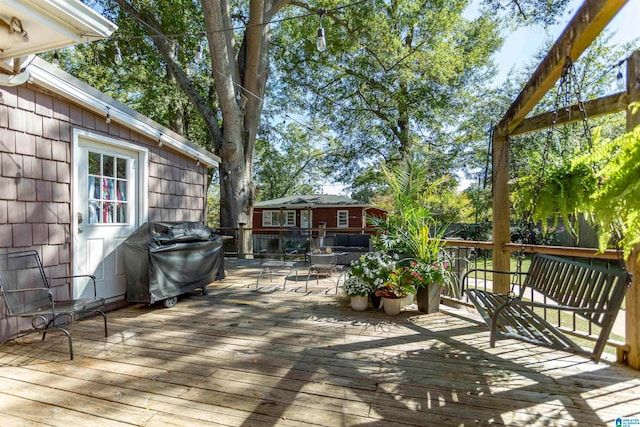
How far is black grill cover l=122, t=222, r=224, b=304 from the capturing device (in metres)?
3.86

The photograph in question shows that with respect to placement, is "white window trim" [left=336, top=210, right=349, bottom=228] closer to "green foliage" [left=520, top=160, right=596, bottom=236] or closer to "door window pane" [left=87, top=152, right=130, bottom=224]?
"door window pane" [left=87, top=152, right=130, bottom=224]

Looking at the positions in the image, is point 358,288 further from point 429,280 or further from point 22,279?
point 22,279

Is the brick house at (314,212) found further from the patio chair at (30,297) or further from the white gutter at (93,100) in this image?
the patio chair at (30,297)

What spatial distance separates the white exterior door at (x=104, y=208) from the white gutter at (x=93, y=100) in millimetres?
321

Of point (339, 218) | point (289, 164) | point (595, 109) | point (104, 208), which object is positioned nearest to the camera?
point (595, 109)

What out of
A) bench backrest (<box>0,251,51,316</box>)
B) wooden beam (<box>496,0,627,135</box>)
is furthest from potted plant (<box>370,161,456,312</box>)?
bench backrest (<box>0,251,51,316</box>)

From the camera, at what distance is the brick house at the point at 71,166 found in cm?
294

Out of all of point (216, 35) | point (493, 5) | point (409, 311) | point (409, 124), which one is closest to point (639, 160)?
point (409, 311)

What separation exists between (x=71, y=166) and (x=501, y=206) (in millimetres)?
4839

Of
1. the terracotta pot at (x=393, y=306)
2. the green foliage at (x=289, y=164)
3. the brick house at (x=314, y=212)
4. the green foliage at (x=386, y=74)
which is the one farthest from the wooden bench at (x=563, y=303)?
the green foliage at (x=289, y=164)

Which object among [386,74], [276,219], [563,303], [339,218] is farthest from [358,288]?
[276,219]

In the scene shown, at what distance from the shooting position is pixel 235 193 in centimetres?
930

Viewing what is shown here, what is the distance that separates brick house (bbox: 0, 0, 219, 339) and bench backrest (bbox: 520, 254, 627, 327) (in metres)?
3.85

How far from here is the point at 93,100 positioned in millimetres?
3727
